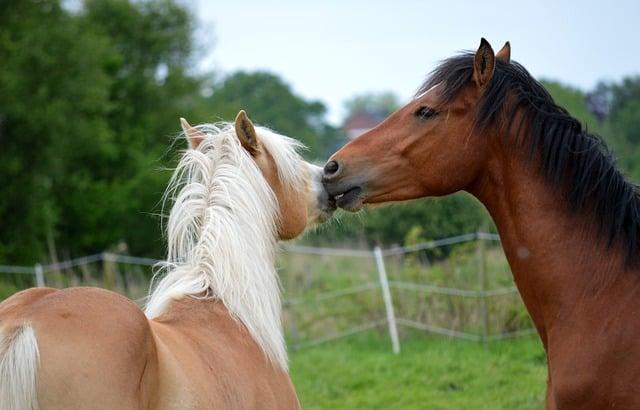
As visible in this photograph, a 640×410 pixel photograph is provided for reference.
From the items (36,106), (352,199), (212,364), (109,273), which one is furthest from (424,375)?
(36,106)

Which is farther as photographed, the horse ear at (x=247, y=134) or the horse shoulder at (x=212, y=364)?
the horse ear at (x=247, y=134)

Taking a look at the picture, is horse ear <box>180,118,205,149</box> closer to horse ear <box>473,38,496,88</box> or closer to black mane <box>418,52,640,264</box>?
black mane <box>418,52,640,264</box>

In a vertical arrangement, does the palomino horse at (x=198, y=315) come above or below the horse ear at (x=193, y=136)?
below

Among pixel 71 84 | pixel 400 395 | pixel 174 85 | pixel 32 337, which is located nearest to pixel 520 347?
pixel 400 395

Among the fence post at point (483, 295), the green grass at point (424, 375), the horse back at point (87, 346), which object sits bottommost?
the green grass at point (424, 375)

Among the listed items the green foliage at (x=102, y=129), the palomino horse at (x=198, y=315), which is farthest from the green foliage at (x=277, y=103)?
the palomino horse at (x=198, y=315)

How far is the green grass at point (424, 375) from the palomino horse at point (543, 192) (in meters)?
3.67

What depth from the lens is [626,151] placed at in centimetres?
3312

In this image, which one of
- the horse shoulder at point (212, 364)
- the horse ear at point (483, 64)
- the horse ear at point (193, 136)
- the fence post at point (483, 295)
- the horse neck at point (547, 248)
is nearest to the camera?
the horse shoulder at point (212, 364)

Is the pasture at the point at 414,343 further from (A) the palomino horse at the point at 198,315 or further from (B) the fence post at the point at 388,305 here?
(A) the palomino horse at the point at 198,315

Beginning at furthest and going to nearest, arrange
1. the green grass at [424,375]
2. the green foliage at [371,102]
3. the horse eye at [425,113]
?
1. the green foliage at [371,102]
2. the green grass at [424,375]
3. the horse eye at [425,113]

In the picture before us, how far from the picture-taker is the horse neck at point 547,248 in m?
3.44

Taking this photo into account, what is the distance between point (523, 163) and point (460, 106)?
375 millimetres

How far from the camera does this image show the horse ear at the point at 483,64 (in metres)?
3.62
